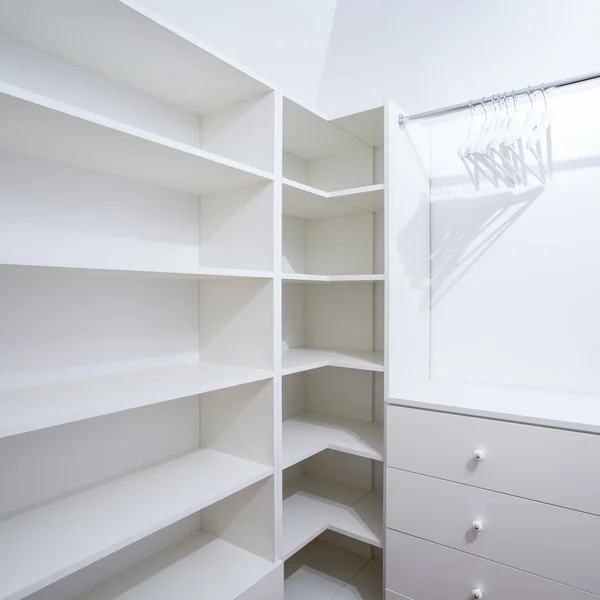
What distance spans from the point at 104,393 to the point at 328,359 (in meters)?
0.95

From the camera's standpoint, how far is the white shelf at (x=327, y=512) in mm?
1742

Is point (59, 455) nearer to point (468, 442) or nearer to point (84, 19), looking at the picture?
point (84, 19)

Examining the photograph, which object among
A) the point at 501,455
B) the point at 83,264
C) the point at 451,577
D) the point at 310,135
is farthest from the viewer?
the point at 310,135

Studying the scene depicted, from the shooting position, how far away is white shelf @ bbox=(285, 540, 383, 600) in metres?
1.85

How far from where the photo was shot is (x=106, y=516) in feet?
→ 4.00

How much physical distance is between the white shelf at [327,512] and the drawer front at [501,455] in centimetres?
38

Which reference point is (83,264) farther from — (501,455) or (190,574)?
(501,455)

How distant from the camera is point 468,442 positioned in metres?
1.48

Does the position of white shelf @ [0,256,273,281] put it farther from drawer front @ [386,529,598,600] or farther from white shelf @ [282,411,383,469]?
drawer front @ [386,529,598,600]

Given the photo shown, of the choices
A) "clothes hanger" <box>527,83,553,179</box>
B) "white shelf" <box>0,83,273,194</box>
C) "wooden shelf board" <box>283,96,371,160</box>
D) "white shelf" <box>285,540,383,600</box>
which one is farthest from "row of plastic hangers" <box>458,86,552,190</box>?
"white shelf" <box>285,540,383,600</box>

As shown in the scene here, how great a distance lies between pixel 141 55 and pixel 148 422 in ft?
3.91

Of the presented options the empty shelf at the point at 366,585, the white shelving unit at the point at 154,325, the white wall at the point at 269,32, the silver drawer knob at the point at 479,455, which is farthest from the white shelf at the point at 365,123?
the empty shelf at the point at 366,585

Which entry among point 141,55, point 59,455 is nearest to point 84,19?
point 141,55

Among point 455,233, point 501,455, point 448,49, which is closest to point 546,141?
point 455,233
